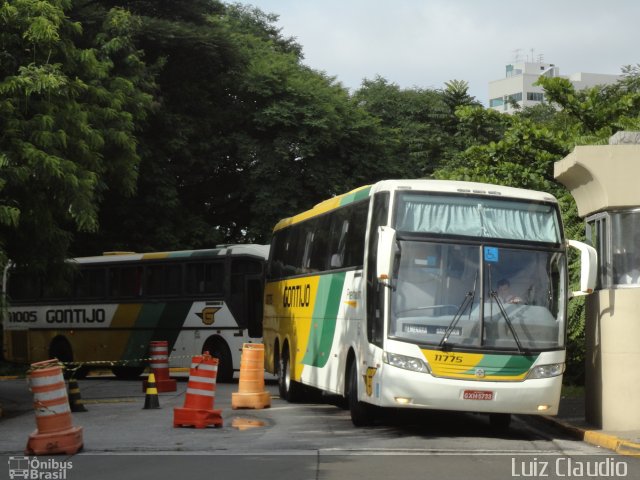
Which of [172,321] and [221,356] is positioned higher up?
[172,321]

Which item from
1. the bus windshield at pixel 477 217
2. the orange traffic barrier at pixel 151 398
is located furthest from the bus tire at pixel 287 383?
the bus windshield at pixel 477 217

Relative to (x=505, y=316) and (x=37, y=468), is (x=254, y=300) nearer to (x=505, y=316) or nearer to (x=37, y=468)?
(x=505, y=316)

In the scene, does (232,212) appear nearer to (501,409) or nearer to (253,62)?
(253,62)

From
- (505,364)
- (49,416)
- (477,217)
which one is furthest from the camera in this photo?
(477,217)

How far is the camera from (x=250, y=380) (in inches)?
759

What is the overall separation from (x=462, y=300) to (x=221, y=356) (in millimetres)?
14057

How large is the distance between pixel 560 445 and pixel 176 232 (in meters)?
23.8

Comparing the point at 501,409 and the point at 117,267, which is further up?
the point at 117,267

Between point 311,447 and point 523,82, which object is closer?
point 311,447

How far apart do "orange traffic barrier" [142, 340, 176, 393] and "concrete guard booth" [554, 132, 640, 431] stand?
10.3 metres

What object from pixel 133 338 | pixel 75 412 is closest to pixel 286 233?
pixel 75 412

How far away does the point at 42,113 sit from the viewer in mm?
18766

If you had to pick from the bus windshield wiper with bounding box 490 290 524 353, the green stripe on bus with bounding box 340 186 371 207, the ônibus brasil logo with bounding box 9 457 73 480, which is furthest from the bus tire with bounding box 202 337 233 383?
the ônibus brasil logo with bounding box 9 457 73 480

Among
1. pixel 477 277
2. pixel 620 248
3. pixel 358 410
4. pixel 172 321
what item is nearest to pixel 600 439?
pixel 477 277
